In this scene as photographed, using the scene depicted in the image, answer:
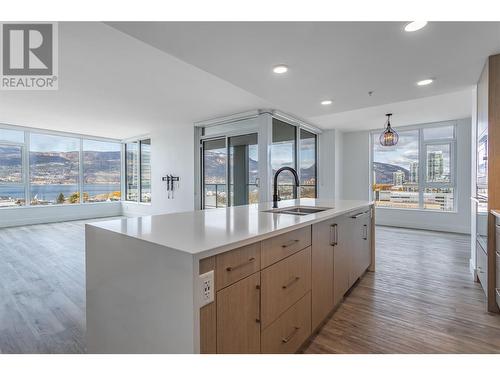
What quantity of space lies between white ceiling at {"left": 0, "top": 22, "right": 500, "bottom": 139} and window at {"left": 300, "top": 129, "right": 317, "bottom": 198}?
1.48 metres

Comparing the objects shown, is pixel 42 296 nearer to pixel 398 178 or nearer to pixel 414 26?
pixel 414 26

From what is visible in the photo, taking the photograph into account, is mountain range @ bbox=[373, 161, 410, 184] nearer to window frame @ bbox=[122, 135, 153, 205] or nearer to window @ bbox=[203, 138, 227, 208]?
window @ bbox=[203, 138, 227, 208]

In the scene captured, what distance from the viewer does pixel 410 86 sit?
2967mm

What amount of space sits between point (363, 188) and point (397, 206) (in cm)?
91

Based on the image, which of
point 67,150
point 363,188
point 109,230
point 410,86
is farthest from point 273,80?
point 67,150

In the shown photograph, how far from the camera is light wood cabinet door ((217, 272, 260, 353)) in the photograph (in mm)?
1069

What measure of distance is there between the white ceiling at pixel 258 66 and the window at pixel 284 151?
843 mm

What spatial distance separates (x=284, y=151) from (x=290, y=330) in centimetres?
436

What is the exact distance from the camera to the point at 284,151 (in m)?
5.54

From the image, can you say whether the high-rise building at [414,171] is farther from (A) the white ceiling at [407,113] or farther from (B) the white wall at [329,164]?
(B) the white wall at [329,164]

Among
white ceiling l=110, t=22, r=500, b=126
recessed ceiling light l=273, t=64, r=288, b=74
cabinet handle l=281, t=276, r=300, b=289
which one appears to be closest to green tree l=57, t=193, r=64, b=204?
white ceiling l=110, t=22, r=500, b=126

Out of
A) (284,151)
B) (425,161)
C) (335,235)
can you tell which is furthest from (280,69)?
(425,161)

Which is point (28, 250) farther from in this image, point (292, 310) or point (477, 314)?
point (477, 314)

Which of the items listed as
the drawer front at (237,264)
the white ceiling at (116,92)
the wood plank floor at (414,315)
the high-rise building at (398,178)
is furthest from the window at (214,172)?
the drawer front at (237,264)
